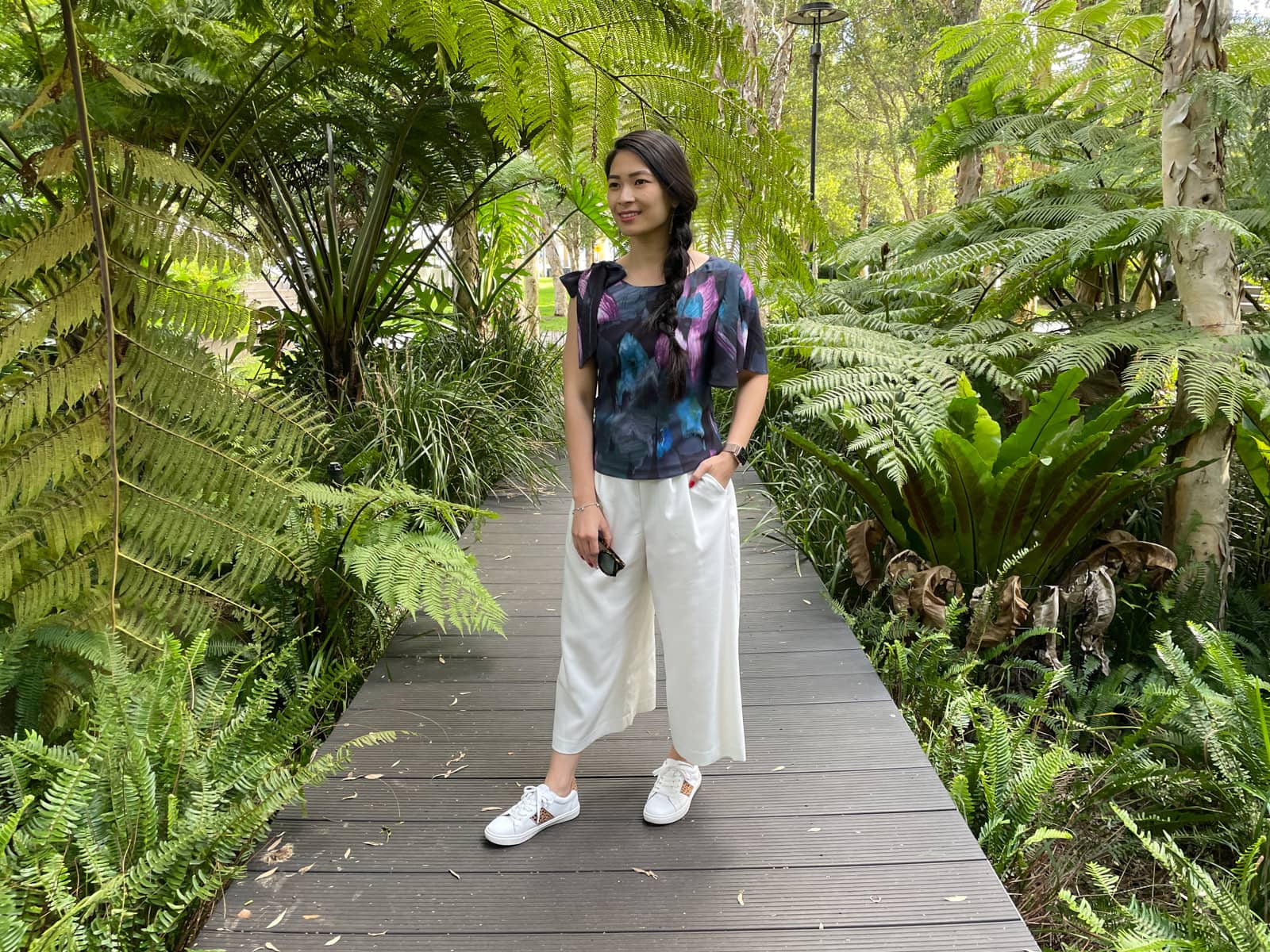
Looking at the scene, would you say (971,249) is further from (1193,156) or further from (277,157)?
(277,157)

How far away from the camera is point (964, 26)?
14.5ft

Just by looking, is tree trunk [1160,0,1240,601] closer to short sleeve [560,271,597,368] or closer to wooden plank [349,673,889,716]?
wooden plank [349,673,889,716]

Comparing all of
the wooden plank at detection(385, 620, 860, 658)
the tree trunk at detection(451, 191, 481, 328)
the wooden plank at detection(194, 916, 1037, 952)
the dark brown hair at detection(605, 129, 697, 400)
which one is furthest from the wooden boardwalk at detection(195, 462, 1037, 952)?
the tree trunk at detection(451, 191, 481, 328)

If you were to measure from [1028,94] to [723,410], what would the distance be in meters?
3.02

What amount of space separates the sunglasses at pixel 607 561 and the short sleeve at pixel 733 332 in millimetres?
460

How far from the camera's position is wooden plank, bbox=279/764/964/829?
7.51 ft

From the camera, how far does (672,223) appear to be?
6.43 feet

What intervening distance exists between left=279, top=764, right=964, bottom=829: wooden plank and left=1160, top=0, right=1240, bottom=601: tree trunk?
1.90m

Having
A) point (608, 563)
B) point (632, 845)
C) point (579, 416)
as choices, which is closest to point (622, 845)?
point (632, 845)

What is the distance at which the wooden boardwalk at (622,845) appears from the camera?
1869 millimetres

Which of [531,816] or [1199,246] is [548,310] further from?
[531,816]

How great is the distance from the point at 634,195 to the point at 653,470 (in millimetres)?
596

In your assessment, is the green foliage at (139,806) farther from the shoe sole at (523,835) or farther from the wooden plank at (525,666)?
the wooden plank at (525,666)

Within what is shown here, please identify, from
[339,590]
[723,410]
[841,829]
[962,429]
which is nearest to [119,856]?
[339,590]
